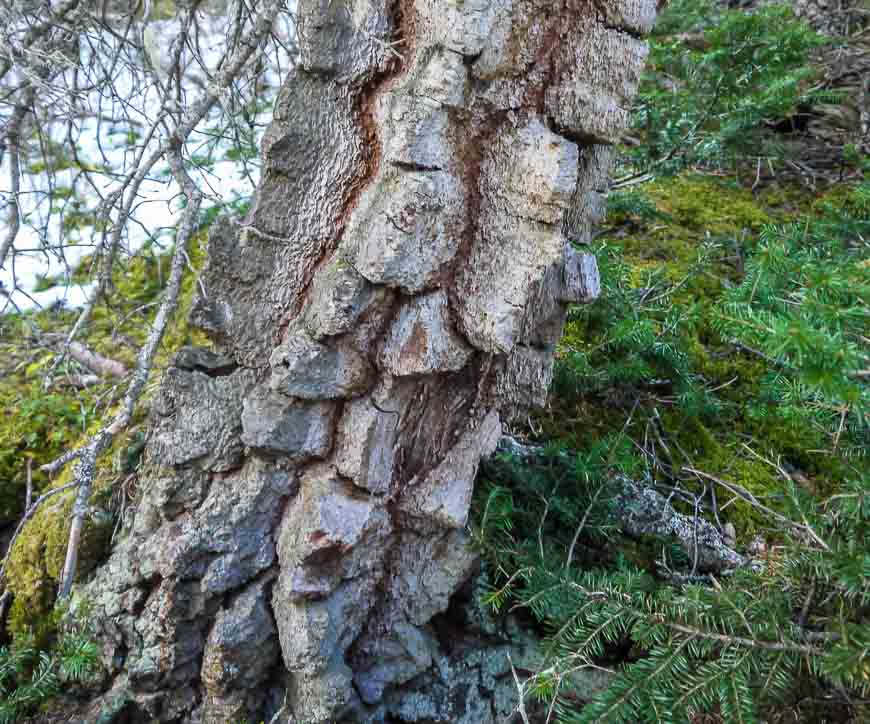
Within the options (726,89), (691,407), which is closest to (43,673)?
(691,407)

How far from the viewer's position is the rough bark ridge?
1656 mm

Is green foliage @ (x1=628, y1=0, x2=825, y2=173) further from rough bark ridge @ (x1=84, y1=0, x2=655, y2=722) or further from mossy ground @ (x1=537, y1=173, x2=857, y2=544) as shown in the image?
rough bark ridge @ (x1=84, y1=0, x2=655, y2=722)

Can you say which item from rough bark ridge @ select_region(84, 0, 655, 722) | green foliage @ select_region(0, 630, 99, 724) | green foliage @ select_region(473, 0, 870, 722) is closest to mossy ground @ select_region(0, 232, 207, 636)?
green foliage @ select_region(0, 630, 99, 724)

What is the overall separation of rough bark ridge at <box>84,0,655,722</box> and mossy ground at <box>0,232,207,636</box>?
443 mm

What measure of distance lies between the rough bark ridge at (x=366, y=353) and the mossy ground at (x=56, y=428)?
1.45 ft

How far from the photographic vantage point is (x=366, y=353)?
1748 millimetres

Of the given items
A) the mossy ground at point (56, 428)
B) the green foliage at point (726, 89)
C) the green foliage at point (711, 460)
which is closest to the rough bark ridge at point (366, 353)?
the green foliage at point (711, 460)

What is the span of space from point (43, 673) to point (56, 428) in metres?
1.35

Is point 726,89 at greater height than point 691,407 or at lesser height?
greater

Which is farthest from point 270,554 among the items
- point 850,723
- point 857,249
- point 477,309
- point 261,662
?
point 857,249

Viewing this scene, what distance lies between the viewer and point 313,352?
170cm

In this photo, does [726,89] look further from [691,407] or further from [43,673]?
[43,673]

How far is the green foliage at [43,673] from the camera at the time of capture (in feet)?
6.20

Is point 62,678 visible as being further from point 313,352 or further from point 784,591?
point 784,591
